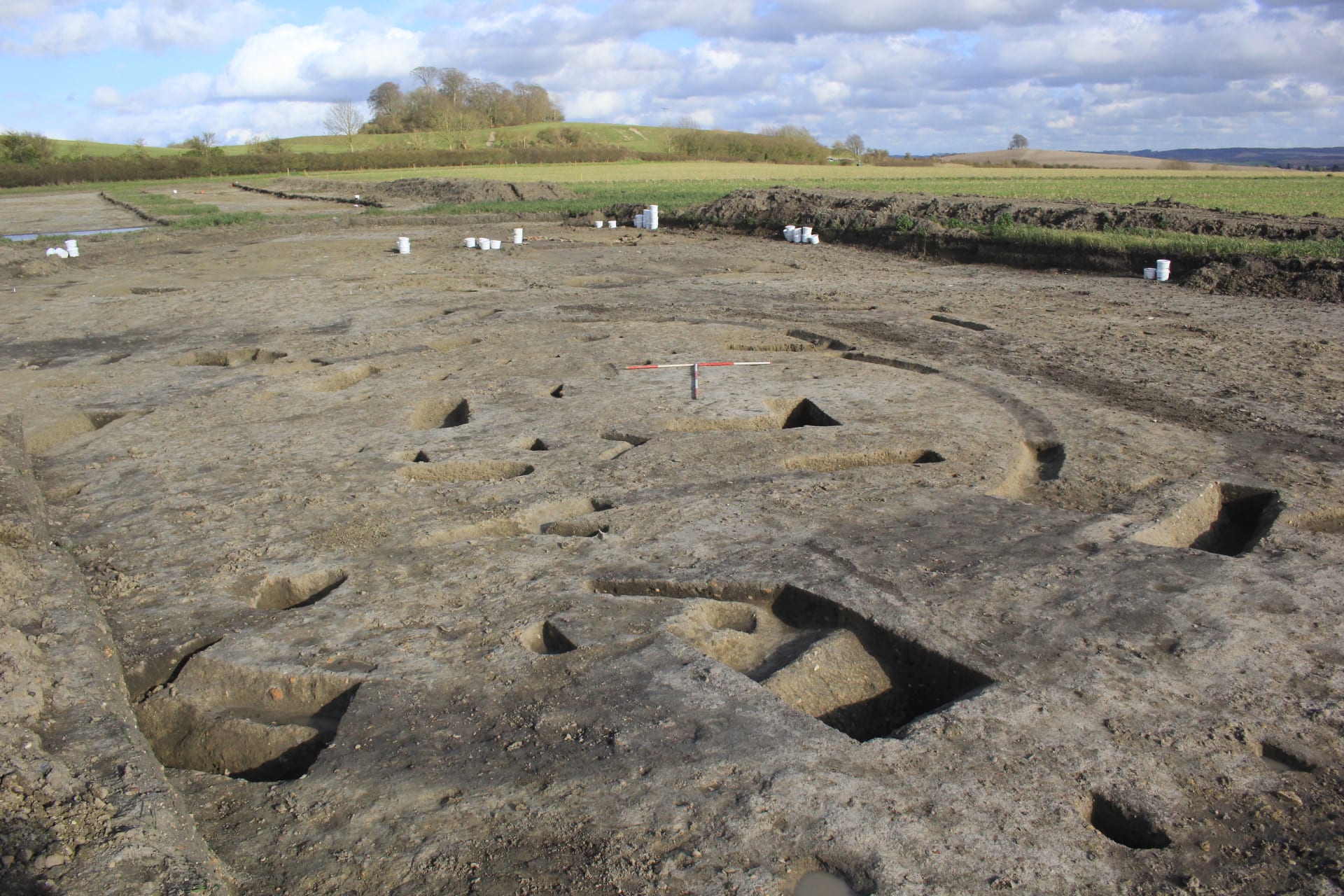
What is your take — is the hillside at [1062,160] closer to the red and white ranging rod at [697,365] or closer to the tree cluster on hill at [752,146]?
the tree cluster on hill at [752,146]

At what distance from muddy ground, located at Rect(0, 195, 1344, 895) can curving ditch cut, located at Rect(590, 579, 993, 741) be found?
0.02m

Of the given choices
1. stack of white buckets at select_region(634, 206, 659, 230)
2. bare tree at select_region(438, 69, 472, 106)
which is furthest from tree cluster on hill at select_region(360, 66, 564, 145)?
stack of white buckets at select_region(634, 206, 659, 230)

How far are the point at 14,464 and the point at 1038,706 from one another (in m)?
5.68

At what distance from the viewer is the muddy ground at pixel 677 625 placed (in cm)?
273

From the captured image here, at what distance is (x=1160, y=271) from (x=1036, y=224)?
3.71 m

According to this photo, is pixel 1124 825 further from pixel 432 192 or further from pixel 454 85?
pixel 454 85

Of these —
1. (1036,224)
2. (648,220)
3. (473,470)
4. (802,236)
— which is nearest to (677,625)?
(473,470)

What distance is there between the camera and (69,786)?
2.77 meters

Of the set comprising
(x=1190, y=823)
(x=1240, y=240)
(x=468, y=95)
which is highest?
(x=468, y=95)

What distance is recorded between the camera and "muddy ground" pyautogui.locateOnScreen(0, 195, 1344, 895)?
2.73 metres

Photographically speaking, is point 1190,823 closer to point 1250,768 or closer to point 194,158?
point 1250,768

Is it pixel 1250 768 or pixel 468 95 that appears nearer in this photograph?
pixel 1250 768

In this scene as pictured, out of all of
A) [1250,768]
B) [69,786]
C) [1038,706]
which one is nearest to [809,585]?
[1038,706]

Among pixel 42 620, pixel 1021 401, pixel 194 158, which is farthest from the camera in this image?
pixel 194 158
